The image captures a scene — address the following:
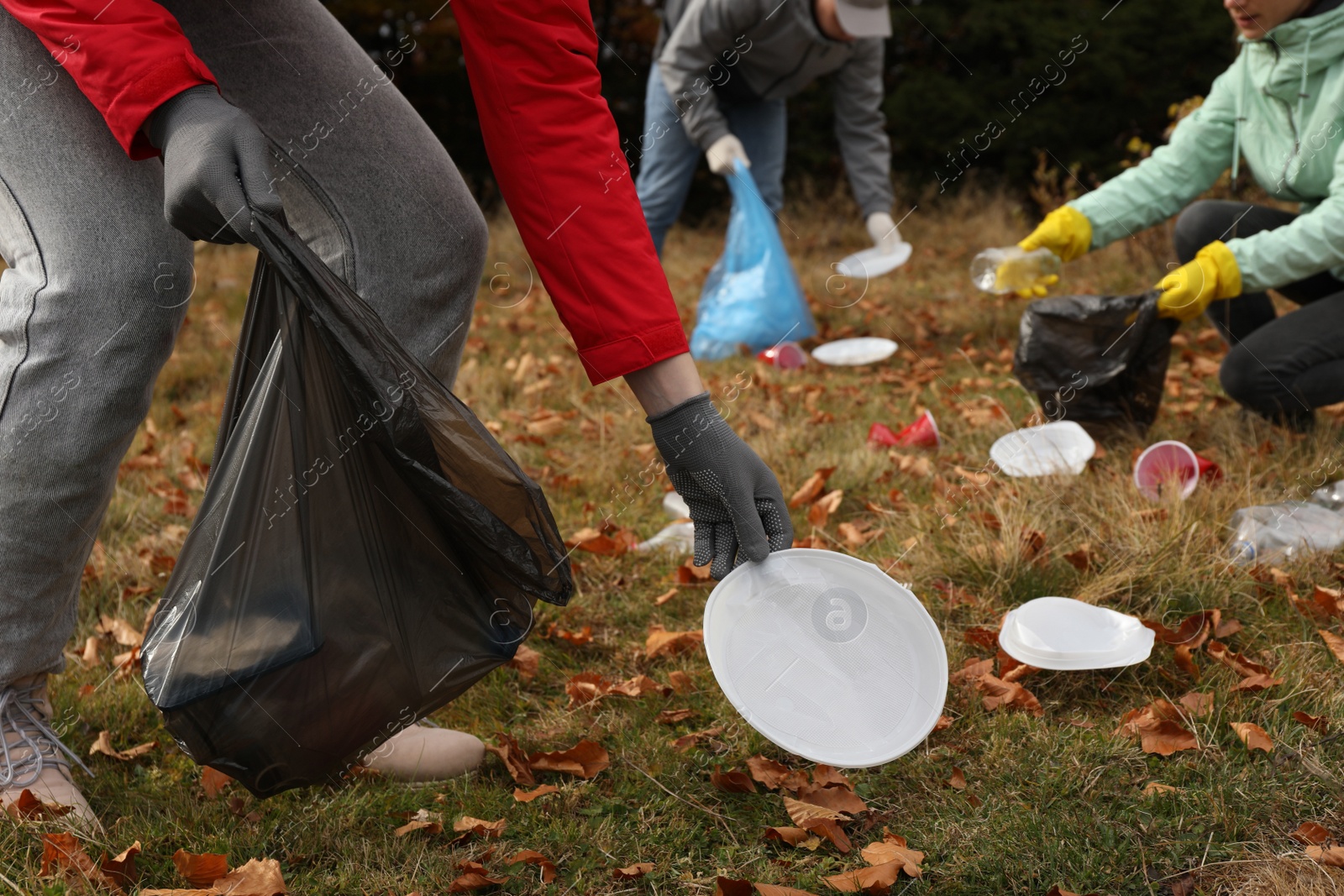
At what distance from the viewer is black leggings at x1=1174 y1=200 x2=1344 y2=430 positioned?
2.54 meters

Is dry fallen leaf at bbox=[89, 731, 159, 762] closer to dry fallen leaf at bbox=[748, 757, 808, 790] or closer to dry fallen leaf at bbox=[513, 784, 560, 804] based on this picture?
dry fallen leaf at bbox=[513, 784, 560, 804]

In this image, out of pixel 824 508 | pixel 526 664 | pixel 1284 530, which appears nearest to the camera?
pixel 526 664

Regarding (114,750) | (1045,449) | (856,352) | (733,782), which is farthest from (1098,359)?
(114,750)

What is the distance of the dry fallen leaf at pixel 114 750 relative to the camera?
1.78 metres

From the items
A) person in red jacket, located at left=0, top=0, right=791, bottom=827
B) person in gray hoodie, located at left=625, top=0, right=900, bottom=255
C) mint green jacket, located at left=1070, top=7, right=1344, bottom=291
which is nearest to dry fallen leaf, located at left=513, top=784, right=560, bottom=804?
person in red jacket, located at left=0, top=0, right=791, bottom=827

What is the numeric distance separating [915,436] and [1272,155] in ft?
3.71

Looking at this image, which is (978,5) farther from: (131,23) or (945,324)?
(131,23)

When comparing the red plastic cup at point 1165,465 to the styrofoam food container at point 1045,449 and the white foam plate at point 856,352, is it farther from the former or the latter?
the white foam plate at point 856,352

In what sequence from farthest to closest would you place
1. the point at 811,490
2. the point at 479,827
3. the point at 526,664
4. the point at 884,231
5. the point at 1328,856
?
the point at 884,231, the point at 811,490, the point at 526,664, the point at 479,827, the point at 1328,856

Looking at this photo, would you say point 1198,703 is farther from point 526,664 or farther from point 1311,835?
point 526,664

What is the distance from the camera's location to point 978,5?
323 inches

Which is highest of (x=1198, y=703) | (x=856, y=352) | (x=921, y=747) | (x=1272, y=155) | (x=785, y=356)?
(x=1272, y=155)

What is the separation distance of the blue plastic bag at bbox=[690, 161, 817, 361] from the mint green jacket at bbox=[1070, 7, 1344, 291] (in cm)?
148

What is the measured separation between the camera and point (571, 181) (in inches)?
54.3
